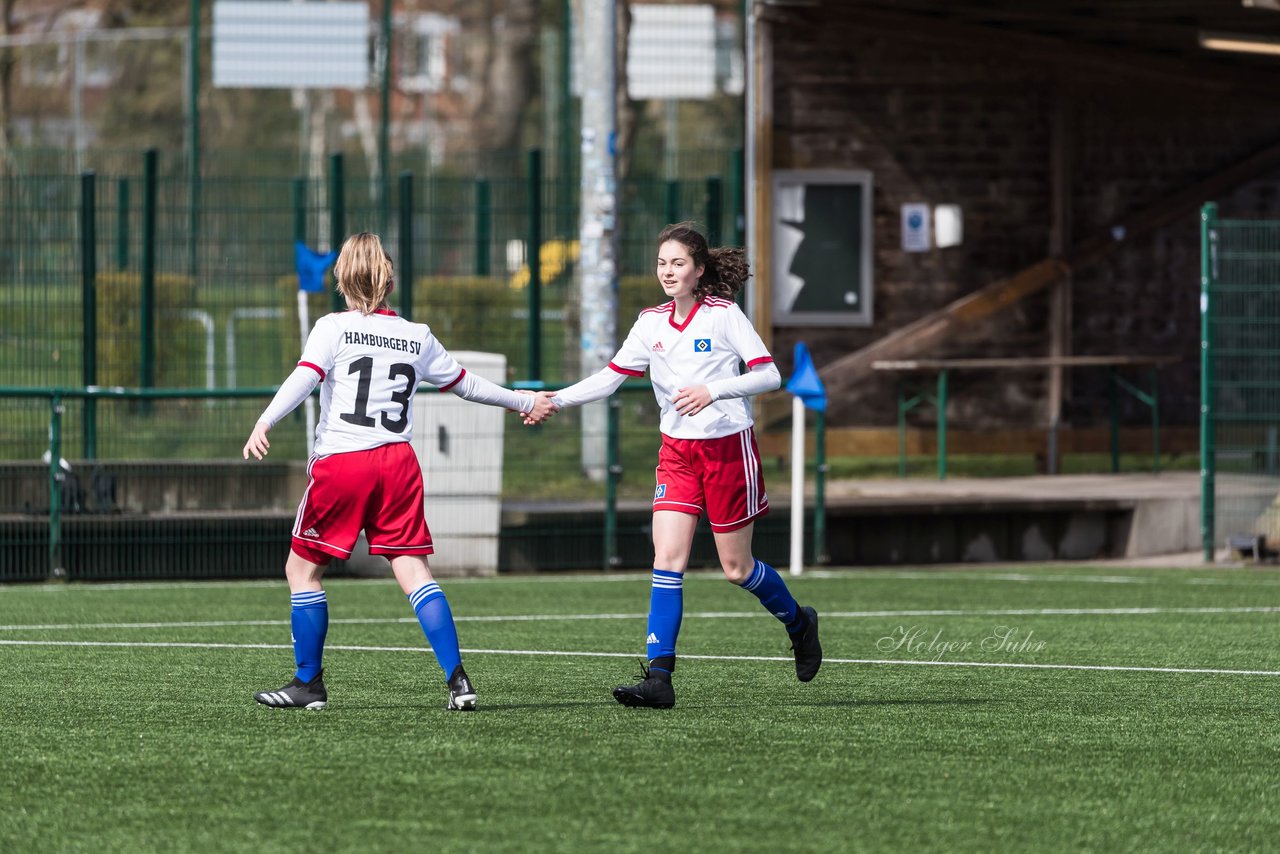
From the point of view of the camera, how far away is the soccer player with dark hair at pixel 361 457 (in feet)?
23.4

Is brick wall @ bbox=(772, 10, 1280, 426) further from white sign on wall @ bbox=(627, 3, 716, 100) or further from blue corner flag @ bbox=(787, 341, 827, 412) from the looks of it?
white sign on wall @ bbox=(627, 3, 716, 100)

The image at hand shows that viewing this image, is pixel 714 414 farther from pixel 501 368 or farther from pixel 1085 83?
pixel 1085 83

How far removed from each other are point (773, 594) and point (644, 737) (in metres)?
1.25

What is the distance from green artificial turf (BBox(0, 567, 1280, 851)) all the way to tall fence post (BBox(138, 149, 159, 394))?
20.9ft

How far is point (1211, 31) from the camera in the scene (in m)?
17.4

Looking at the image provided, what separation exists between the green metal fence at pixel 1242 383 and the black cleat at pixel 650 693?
7.89 metres

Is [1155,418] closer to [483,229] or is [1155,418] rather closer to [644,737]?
[483,229]

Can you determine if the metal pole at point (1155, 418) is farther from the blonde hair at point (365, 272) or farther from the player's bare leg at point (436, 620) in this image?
the blonde hair at point (365, 272)

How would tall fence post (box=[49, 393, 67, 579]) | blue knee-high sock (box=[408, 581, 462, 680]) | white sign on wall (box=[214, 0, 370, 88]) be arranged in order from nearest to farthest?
1. blue knee-high sock (box=[408, 581, 462, 680])
2. tall fence post (box=[49, 393, 67, 579])
3. white sign on wall (box=[214, 0, 370, 88])

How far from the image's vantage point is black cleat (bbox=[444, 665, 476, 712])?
23.7ft

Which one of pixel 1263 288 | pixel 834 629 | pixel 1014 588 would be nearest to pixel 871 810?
pixel 834 629

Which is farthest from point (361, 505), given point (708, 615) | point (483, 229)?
point (483, 229)

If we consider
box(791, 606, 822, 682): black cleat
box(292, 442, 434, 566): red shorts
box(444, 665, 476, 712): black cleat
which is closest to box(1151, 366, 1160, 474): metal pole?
box(791, 606, 822, 682): black cleat

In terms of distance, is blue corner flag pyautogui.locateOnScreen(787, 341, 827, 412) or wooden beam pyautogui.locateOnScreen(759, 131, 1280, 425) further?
wooden beam pyautogui.locateOnScreen(759, 131, 1280, 425)
